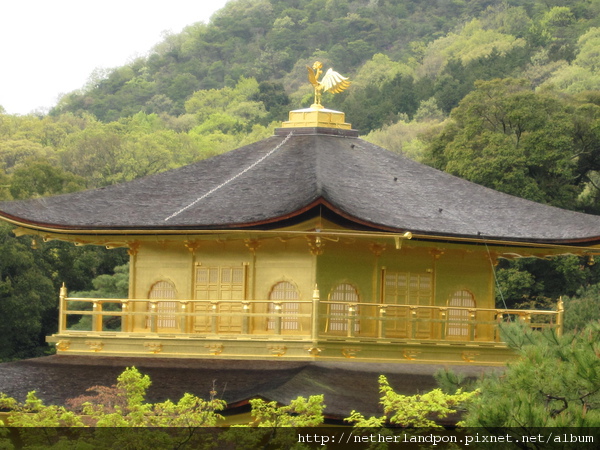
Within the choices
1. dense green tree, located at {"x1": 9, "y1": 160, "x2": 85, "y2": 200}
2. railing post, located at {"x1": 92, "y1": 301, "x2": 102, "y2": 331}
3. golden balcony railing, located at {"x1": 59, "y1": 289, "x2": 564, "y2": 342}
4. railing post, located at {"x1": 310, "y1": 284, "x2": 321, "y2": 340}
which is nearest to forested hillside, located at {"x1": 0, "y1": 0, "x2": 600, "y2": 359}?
dense green tree, located at {"x1": 9, "y1": 160, "x2": 85, "y2": 200}

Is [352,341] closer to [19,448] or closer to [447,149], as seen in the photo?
[19,448]

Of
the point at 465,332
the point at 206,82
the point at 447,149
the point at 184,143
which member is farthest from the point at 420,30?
the point at 465,332

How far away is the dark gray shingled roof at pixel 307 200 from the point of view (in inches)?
1024

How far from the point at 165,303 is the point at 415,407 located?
763 centimetres

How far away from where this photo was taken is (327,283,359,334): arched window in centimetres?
2680

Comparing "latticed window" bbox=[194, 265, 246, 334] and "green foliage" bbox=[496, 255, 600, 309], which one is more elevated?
"green foliage" bbox=[496, 255, 600, 309]

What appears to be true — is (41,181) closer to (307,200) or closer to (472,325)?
(472,325)

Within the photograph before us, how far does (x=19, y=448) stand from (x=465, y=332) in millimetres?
9080

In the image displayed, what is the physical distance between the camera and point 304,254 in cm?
2667

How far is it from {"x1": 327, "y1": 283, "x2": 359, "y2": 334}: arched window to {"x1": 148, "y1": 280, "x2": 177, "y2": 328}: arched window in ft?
10.3

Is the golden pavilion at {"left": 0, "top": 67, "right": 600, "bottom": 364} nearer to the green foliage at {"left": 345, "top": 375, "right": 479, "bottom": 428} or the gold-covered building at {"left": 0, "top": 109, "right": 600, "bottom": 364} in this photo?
the gold-covered building at {"left": 0, "top": 109, "right": 600, "bottom": 364}

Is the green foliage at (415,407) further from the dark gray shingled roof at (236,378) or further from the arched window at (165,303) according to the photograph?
the arched window at (165,303)

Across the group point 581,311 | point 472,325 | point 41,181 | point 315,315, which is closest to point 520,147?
point 581,311

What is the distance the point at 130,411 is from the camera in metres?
21.9
